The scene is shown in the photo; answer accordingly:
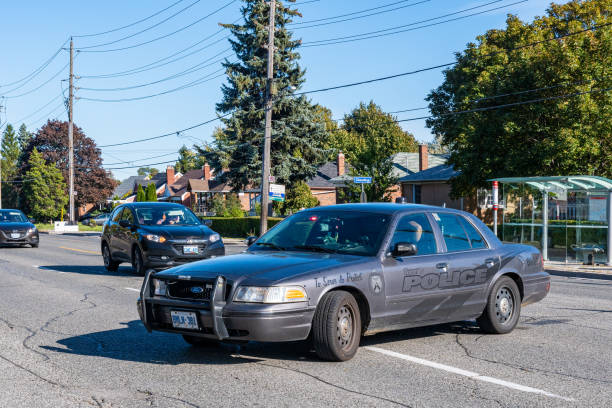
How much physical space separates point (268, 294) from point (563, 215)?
18545 mm

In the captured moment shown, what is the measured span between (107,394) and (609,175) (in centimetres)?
3219

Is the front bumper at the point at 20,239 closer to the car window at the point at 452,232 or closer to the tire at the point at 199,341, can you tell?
the tire at the point at 199,341

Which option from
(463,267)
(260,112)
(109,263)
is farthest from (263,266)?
(260,112)

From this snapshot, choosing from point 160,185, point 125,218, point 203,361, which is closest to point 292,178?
point 125,218

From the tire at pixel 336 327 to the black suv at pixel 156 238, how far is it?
28.7ft

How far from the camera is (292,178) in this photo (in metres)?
49.7

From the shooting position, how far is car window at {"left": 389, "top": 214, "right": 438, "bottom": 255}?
7527 mm

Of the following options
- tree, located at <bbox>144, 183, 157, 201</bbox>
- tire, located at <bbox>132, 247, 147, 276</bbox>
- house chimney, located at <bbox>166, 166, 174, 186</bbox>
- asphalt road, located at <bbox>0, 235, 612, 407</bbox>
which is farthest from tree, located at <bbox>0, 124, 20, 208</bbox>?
asphalt road, located at <bbox>0, 235, 612, 407</bbox>

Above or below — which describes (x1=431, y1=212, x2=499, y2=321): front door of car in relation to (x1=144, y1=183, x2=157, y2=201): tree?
below

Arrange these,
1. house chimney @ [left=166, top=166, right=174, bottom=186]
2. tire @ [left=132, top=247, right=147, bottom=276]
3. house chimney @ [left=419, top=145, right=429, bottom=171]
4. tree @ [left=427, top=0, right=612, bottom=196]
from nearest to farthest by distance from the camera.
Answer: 1. tire @ [left=132, top=247, right=147, bottom=276]
2. tree @ [left=427, top=0, right=612, bottom=196]
3. house chimney @ [left=419, top=145, right=429, bottom=171]
4. house chimney @ [left=166, top=166, right=174, bottom=186]

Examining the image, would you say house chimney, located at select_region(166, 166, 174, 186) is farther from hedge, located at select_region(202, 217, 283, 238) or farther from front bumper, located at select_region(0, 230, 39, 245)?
front bumper, located at select_region(0, 230, 39, 245)

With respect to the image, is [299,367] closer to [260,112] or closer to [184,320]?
[184,320]

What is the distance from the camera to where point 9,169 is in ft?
412

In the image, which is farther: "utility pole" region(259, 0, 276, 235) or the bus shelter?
"utility pole" region(259, 0, 276, 235)
